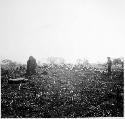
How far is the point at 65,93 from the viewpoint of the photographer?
6.77m

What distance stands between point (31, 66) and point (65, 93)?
1.27 m

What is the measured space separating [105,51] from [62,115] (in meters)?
2.30

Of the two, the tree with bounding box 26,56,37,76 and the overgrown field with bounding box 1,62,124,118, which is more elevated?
the tree with bounding box 26,56,37,76

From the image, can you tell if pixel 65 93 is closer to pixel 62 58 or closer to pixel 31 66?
pixel 62 58

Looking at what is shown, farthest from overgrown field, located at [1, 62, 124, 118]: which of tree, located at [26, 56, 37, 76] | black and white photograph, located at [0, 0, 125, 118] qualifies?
tree, located at [26, 56, 37, 76]

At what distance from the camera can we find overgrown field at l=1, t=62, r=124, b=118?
646cm

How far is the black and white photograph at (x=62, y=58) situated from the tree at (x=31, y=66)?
0.09ft

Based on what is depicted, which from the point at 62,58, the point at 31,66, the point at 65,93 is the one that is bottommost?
the point at 65,93

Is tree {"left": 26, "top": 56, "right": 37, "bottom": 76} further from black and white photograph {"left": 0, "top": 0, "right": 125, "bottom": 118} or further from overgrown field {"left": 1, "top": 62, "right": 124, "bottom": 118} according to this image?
overgrown field {"left": 1, "top": 62, "right": 124, "bottom": 118}

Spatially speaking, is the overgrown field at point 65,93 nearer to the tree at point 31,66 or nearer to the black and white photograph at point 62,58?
the black and white photograph at point 62,58

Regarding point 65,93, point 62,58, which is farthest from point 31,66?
point 65,93

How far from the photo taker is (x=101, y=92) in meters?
6.89

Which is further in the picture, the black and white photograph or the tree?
the tree

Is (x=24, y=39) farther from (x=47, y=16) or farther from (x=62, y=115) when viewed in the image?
(x=62, y=115)
